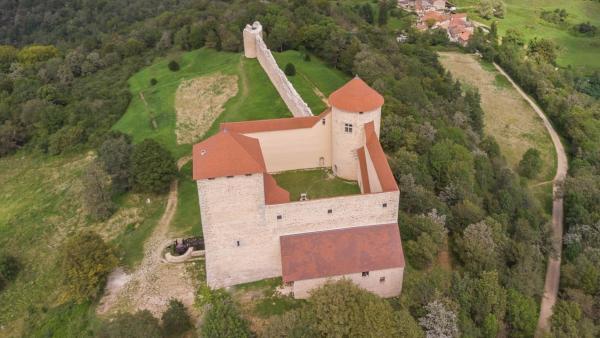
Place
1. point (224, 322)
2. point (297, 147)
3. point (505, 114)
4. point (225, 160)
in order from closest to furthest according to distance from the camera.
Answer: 1. point (224, 322)
2. point (225, 160)
3. point (297, 147)
4. point (505, 114)

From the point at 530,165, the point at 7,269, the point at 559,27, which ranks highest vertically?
the point at 7,269

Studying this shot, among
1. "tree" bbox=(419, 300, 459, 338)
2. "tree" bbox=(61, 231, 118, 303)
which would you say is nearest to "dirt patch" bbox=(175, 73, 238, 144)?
"tree" bbox=(61, 231, 118, 303)

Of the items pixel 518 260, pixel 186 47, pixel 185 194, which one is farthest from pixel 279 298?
pixel 186 47

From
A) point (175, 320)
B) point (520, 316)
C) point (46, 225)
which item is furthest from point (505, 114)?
point (46, 225)

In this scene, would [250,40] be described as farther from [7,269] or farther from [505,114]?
[505,114]

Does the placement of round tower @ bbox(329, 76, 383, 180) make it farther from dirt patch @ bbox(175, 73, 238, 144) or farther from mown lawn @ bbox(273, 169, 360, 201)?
dirt patch @ bbox(175, 73, 238, 144)

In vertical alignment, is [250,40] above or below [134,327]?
above
